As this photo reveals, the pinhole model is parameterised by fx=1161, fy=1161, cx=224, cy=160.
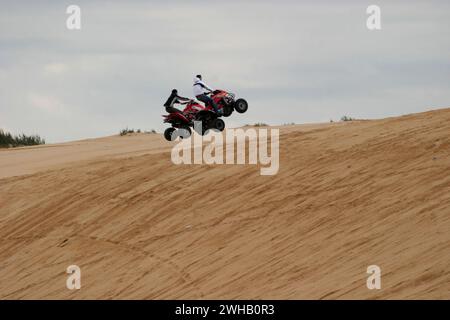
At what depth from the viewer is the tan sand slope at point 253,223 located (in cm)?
1672

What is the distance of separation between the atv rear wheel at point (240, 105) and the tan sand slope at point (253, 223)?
101 inches

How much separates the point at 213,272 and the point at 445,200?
3719mm

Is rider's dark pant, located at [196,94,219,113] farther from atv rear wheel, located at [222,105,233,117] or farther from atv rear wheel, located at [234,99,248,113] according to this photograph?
atv rear wheel, located at [234,99,248,113]

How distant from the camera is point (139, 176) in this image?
23938mm

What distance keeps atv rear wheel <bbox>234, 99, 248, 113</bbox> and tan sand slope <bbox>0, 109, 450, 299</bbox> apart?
101 inches

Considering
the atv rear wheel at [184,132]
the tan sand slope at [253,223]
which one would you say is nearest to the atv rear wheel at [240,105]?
the atv rear wheel at [184,132]

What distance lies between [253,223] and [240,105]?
329 inches

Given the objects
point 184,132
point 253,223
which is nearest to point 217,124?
point 184,132

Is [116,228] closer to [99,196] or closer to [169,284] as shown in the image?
[99,196]

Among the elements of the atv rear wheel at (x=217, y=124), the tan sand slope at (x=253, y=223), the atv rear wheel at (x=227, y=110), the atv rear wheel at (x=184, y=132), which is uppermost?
the atv rear wheel at (x=227, y=110)

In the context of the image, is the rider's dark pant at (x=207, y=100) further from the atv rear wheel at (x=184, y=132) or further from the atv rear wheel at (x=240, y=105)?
the atv rear wheel at (x=184, y=132)

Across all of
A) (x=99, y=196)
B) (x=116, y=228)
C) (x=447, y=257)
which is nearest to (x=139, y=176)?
(x=99, y=196)

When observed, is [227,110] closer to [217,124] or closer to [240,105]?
[240,105]

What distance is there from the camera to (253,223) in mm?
19516
